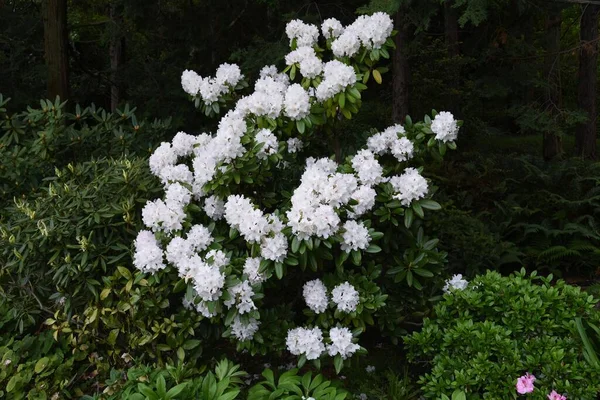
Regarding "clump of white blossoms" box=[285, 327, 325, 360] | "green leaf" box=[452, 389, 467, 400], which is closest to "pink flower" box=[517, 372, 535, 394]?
"green leaf" box=[452, 389, 467, 400]

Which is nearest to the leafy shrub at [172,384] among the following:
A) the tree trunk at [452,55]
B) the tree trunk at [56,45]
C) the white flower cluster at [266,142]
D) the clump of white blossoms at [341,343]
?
the clump of white blossoms at [341,343]

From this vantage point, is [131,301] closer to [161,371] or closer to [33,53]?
[161,371]

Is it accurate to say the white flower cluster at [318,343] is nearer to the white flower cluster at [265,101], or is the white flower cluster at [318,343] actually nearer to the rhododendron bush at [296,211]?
the rhododendron bush at [296,211]

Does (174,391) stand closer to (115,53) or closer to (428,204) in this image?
(428,204)

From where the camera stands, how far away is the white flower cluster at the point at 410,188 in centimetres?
281

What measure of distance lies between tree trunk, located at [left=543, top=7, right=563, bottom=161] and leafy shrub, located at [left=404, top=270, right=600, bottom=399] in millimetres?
3821

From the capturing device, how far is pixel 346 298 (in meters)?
2.75

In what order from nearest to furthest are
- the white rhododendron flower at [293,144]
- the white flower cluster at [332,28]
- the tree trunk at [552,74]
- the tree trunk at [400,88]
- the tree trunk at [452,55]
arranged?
the white flower cluster at [332,28] → the white rhododendron flower at [293,144] → the tree trunk at [400,88] → the tree trunk at [552,74] → the tree trunk at [452,55]

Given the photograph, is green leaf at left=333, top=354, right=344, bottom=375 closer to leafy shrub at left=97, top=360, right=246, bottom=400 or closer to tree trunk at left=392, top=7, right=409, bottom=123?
leafy shrub at left=97, top=360, right=246, bottom=400

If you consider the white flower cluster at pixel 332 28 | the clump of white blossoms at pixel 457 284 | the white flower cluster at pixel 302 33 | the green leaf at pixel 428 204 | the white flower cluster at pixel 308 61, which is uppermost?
the white flower cluster at pixel 332 28

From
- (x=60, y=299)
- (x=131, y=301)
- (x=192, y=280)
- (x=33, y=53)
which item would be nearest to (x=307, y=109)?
(x=192, y=280)

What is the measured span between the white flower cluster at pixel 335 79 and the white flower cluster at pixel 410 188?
0.56 meters

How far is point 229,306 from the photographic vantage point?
262 centimetres

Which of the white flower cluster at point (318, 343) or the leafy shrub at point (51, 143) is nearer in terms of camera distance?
the white flower cluster at point (318, 343)
